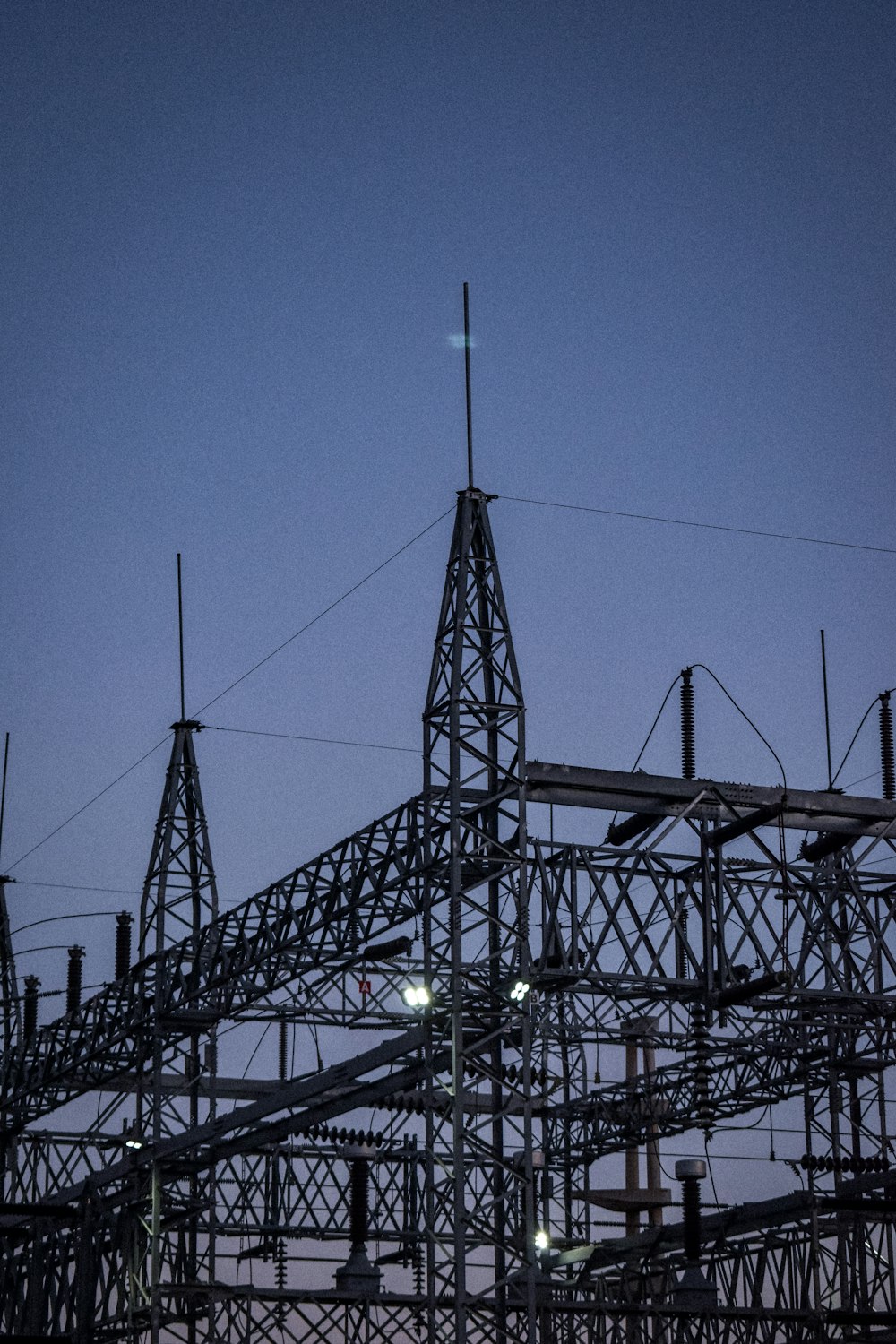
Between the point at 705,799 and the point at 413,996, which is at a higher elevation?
the point at 705,799

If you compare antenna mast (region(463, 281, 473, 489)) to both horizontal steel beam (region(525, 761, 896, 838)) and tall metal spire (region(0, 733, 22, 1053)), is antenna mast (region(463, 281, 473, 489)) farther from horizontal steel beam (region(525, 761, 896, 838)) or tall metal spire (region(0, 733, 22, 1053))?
tall metal spire (region(0, 733, 22, 1053))

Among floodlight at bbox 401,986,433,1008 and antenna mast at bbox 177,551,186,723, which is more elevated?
antenna mast at bbox 177,551,186,723

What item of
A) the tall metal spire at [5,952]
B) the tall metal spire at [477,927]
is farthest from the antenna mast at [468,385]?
the tall metal spire at [5,952]

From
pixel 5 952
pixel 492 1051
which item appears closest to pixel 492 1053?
pixel 492 1051

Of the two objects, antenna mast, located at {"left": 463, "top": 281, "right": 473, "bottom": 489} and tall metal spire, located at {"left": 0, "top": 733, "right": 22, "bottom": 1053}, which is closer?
antenna mast, located at {"left": 463, "top": 281, "right": 473, "bottom": 489}

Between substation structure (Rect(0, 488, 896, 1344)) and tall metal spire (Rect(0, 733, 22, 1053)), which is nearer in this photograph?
substation structure (Rect(0, 488, 896, 1344))

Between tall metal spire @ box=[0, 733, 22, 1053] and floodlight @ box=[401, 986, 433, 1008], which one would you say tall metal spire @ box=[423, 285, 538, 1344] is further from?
tall metal spire @ box=[0, 733, 22, 1053]

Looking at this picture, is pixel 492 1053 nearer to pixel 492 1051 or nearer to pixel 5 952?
pixel 492 1051

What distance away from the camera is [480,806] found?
23453mm

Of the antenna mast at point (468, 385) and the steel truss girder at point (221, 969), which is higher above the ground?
the antenna mast at point (468, 385)

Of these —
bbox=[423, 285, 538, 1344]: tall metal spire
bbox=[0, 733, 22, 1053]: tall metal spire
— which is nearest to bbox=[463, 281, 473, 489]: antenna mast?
bbox=[423, 285, 538, 1344]: tall metal spire

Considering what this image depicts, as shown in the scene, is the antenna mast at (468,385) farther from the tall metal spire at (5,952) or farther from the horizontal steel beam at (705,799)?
the tall metal spire at (5,952)

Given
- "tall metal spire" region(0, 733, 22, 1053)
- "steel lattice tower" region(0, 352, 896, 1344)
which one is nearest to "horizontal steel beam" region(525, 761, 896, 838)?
"steel lattice tower" region(0, 352, 896, 1344)

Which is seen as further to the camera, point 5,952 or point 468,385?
point 5,952
